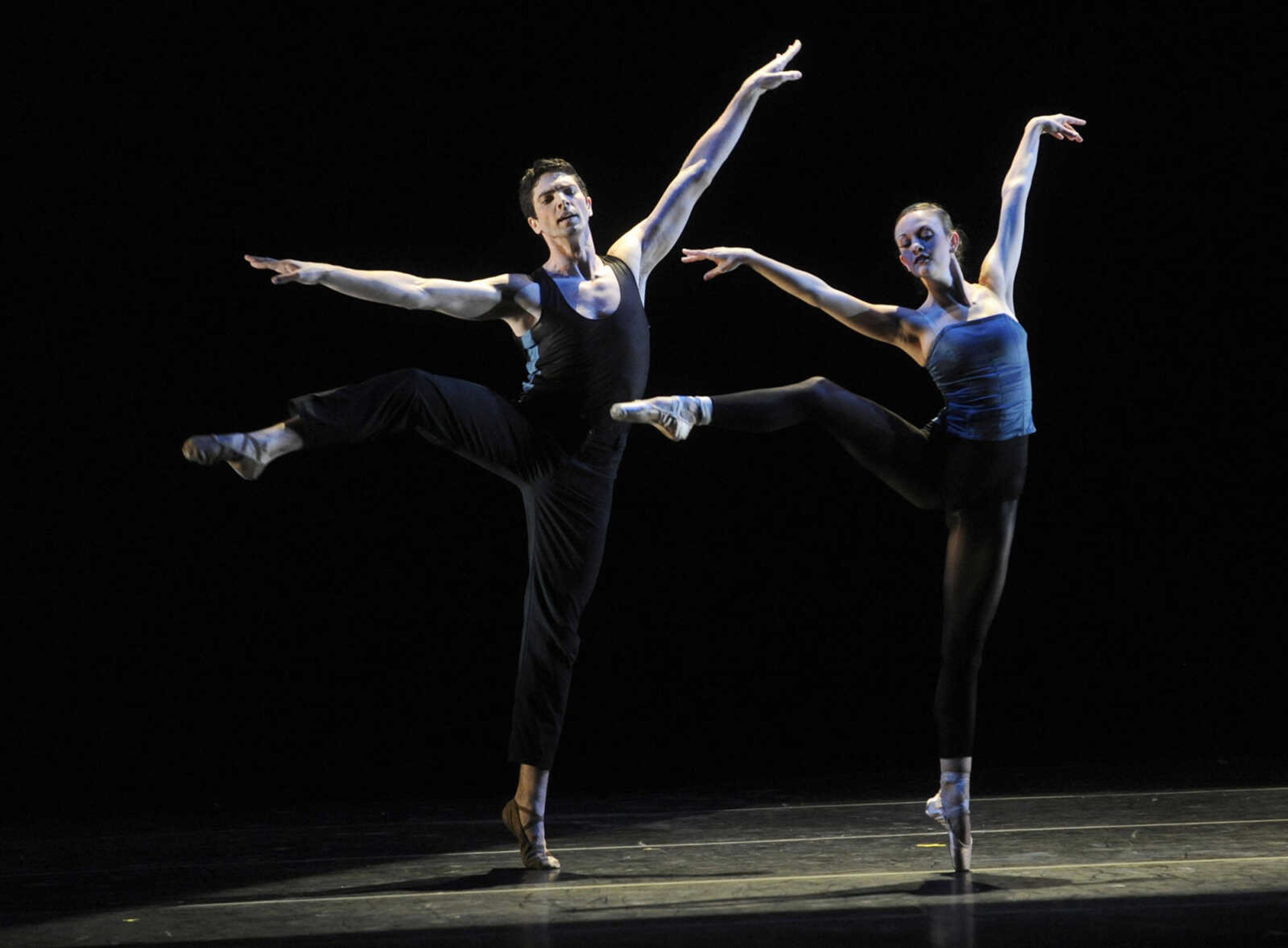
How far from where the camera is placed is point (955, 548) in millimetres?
3379

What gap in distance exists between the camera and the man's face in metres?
3.51

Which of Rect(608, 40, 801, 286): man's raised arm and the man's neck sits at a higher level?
Rect(608, 40, 801, 286): man's raised arm

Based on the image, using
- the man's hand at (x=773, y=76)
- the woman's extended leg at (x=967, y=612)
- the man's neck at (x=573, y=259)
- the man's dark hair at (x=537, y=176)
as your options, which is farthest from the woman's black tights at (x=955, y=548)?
the man's hand at (x=773, y=76)

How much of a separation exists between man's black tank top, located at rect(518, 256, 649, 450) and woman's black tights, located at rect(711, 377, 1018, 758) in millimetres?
353

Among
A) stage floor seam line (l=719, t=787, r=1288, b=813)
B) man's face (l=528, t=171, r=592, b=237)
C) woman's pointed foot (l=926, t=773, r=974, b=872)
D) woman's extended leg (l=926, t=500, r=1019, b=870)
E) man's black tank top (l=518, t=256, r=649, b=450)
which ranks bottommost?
stage floor seam line (l=719, t=787, r=1288, b=813)

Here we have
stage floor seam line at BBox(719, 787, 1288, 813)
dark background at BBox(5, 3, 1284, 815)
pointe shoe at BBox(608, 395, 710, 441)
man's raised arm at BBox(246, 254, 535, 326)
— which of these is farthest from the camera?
dark background at BBox(5, 3, 1284, 815)

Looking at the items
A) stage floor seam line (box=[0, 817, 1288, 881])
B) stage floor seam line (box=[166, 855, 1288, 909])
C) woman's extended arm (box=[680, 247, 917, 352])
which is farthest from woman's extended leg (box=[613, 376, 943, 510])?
stage floor seam line (box=[0, 817, 1288, 881])

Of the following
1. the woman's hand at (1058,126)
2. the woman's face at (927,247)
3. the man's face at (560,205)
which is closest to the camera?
the woman's face at (927,247)

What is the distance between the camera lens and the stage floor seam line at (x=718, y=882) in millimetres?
3078

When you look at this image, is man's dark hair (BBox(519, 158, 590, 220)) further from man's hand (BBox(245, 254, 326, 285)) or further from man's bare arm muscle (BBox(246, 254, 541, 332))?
man's hand (BBox(245, 254, 326, 285))

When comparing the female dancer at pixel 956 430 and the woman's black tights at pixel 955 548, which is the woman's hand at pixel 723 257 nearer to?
A: the female dancer at pixel 956 430

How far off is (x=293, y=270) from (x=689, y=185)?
107 cm

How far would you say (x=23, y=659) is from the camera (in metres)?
4.98

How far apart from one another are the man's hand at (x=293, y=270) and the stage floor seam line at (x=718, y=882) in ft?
4.34
